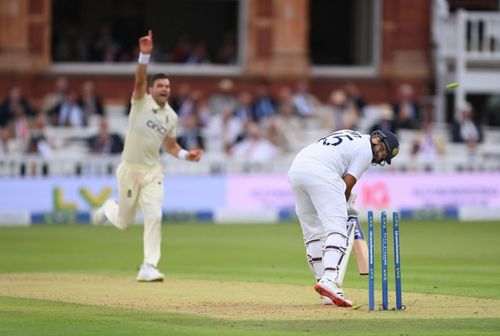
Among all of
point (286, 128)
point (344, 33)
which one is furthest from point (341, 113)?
point (344, 33)

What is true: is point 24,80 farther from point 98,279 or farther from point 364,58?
point 98,279

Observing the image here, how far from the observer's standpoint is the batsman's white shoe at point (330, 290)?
36.4 feet

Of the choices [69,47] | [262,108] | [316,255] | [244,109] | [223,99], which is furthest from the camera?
[69,47]

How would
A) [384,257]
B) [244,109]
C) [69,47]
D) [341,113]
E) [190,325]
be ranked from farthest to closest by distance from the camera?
[69,47], [341,113], [244,109], [384,257], [190,325]

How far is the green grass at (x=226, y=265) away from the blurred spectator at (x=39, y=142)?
2203 mm

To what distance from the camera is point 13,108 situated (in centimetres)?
2598

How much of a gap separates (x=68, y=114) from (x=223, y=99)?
→ 371 centimetres

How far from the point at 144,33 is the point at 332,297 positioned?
21.1 metres

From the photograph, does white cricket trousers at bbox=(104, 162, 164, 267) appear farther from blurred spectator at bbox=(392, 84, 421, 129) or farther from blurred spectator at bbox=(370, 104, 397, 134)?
blurred spectator at bbox=(392, 84, 421, 129)

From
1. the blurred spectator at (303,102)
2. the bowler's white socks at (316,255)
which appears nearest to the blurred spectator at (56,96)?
the blurred spectator at (303,102)

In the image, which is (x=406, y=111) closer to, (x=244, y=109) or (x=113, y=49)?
(x=244, y=109)

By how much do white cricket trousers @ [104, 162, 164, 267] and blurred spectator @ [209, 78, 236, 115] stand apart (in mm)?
13408

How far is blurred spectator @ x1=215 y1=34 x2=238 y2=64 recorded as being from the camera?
3047 centimetres

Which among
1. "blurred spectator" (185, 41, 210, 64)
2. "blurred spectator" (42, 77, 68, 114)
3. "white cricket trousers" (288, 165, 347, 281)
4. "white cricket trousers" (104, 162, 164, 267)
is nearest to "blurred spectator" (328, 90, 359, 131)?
"blurred spectator" (185, 41, 210, 64)
